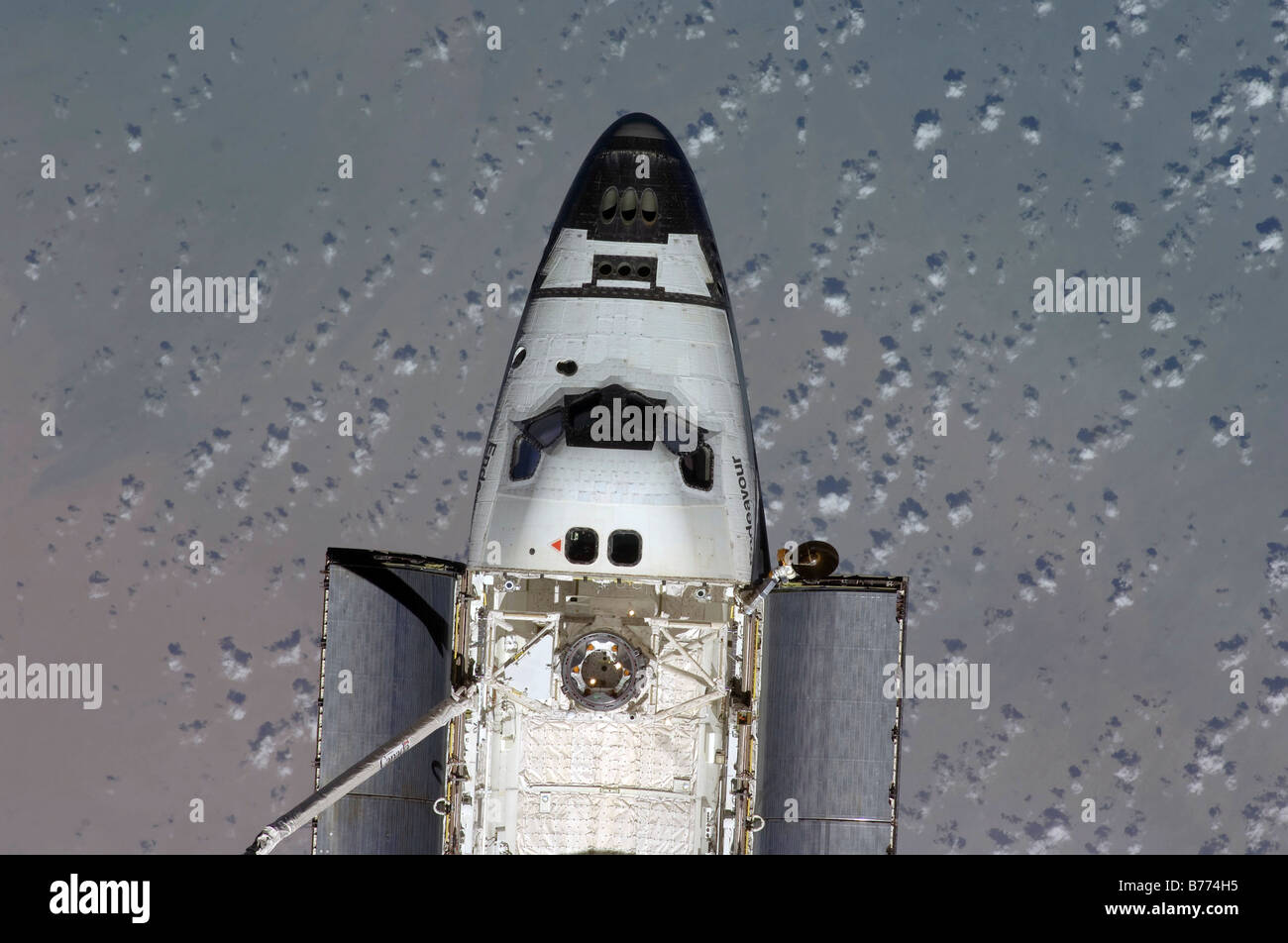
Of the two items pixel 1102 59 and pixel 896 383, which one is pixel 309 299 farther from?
pixel 1102 59

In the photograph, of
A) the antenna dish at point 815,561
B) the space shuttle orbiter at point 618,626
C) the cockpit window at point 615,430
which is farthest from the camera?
the antenna dish at point 815,561

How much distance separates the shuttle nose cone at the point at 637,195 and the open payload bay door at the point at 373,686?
24.7 ft

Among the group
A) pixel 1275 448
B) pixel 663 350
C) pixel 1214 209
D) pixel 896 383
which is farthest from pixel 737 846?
pixel 1214 209

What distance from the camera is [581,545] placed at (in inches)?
1068

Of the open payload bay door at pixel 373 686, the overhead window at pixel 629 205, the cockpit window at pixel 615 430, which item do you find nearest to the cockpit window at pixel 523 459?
the cockpit window at pixel 615 430

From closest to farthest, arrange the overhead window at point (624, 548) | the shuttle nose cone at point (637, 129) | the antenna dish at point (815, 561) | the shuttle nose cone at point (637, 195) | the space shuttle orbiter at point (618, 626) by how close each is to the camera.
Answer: the space shuttle orbiter at point (618, 626)
the overhead window at point (624, 548)
the antenna dish at point (815, 561)
the shuttle nose cone at point (637, 195)
the shuttle nose cone at point (637, 129)

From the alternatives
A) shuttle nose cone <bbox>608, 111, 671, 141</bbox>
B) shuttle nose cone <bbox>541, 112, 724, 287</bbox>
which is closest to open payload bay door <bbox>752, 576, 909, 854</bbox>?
shuttle nose cone <bbox>541, 112, 724, 287</bbox>

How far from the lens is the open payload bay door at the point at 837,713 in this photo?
104 feet

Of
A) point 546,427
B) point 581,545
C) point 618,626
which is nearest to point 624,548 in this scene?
point 581,545

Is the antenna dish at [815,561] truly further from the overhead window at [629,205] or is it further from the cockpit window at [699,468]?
the overhead window at [629,205]

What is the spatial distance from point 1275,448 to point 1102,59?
1094 centimetres

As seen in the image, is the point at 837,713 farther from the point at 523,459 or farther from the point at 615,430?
the point at 523,459

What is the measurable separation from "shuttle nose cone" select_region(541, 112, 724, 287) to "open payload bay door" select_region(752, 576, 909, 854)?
7.34 meters

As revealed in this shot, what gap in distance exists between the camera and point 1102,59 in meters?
38.3
